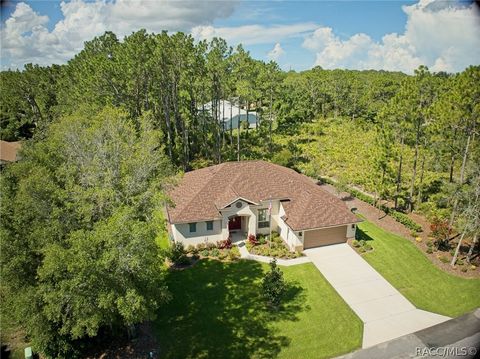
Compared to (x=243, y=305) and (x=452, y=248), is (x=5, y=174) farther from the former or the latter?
(x=452, y=248)

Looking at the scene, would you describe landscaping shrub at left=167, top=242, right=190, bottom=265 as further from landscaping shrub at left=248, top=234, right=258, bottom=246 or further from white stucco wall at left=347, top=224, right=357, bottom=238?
white stucco wall at left=347, top=224, right=357, bottom=238

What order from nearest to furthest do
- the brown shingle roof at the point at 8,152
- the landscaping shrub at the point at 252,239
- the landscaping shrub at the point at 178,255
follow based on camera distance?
the landscaping shrub at the point at 178,255 < the landscaping shrub at the point at 252,239 < the brown shingle roof at the point at 8,152

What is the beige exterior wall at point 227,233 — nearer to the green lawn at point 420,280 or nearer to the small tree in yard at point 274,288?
the green lawn at point 420,280

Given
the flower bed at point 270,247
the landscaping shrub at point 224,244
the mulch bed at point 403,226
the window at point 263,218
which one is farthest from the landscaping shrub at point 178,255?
the mulch bed at point 403,226

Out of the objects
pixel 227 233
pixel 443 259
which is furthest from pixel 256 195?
pixel 443 259

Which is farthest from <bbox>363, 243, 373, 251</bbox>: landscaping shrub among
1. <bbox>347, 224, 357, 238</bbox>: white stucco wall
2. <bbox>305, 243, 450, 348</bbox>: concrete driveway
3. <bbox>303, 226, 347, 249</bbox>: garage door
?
<bbox>303, 226, 347, 249</bbox>: garage door
